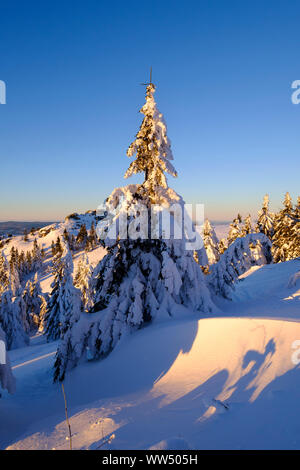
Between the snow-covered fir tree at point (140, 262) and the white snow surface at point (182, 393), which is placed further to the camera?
the snow-covered fir tree at point (140, 262)

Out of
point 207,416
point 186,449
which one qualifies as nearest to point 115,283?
point 207,416

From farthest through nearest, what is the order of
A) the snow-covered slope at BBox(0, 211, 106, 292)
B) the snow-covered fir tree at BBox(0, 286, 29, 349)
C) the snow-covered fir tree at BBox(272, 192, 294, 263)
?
the snow-covered slope at BBox(0, 211, 106, 292)
the snow-covered fir tree at BBox(0, 286, 29, 349)
the snow-covered fir tree at BBox(272, 192, 294, 263)

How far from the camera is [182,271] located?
1002 centimetres

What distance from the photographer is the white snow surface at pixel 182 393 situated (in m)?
4.24

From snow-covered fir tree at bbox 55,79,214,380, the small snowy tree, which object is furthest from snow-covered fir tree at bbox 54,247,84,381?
the small snowy tree

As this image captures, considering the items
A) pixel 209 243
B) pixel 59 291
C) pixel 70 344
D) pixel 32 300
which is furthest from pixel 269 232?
pixel 32 300

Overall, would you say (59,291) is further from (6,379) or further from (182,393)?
(182,393)

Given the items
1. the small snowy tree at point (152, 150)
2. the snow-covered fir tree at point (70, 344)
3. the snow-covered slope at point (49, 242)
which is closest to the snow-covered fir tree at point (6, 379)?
the snow-covered fir tree at point (70, 344)

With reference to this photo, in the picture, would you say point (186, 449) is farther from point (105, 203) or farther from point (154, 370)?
point (105, 203)

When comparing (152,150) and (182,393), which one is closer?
(182,393)

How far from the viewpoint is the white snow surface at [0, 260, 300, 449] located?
4242 millimetres

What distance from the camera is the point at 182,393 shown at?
20.2ft

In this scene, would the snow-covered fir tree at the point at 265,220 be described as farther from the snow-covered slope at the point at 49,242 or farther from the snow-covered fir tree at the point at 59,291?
the snow-covered slope at the point at 49,242

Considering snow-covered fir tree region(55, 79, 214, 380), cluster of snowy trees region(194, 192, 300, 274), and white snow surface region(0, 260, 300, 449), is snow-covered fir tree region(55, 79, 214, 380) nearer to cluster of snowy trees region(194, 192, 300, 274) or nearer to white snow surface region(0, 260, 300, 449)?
white snow surface region(0, 260, 300, 449)
